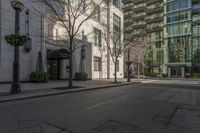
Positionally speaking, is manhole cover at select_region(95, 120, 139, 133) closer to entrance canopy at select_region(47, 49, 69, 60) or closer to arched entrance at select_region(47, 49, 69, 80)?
entrance canopy at select_region(47, 49, 69, 60)

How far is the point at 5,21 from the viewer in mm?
21109

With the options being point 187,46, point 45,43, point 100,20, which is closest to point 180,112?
point 45,43

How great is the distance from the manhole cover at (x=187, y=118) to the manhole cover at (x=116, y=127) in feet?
5.58

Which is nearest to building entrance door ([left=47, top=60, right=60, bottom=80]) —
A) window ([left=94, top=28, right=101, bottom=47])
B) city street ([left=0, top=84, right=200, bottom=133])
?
window ([left=94, top=28, right=101, bottom=47])

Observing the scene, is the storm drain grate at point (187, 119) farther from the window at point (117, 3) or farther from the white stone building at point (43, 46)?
the window at point (117, 3)

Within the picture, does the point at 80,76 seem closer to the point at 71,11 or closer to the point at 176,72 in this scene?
the point at 71,11

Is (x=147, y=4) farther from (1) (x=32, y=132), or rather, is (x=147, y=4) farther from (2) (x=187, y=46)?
(1) (x=32, y=132)

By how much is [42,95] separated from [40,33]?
12694 millimetres

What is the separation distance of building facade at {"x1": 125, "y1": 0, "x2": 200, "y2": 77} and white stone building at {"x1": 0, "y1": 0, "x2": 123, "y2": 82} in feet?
118

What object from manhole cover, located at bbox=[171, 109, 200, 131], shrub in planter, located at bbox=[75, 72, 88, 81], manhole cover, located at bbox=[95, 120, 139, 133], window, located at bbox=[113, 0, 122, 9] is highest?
window, located at bbox=[113, 0, 122, 9]

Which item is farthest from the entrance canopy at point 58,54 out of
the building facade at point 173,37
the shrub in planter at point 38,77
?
the building facade at point 173,37

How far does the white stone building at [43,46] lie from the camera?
21.1 meters

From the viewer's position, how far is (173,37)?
77438 mm

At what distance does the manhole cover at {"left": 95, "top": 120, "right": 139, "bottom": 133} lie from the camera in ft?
21.0
